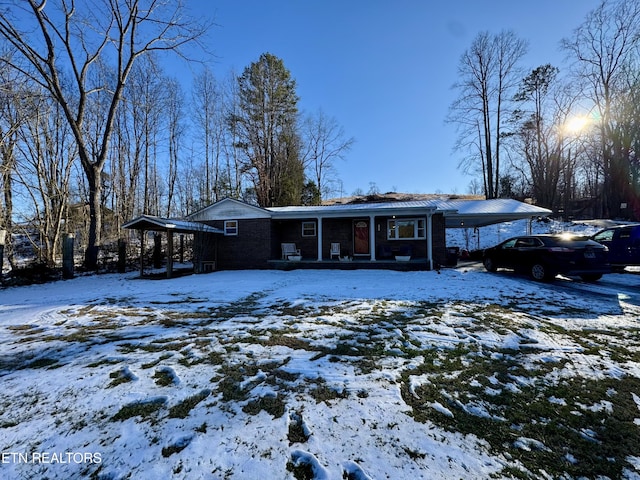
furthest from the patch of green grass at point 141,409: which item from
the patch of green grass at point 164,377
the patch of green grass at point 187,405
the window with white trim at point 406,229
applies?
the window with white trim at point 406,229

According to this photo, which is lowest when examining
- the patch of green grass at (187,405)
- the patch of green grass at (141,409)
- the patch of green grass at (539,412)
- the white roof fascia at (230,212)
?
the patch of green grass at (539,412)

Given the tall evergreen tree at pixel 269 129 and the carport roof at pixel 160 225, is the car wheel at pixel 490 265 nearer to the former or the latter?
the carport roof at pixel 160 225

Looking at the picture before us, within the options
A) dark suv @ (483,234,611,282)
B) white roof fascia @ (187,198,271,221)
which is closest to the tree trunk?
white roof fascia @ (187,198,271,221)

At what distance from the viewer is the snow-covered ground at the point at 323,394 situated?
1.77 meters

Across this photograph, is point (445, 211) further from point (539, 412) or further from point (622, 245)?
point (539, 412)

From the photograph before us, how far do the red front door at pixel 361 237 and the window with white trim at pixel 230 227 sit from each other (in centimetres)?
590

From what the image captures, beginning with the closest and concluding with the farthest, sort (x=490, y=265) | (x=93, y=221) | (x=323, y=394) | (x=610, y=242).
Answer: (x=323, y=394), (x=610, y=242), (x=490, y=265), (x=93, y=221)

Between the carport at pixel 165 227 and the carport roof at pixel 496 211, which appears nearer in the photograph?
the carport at pixel 165 227

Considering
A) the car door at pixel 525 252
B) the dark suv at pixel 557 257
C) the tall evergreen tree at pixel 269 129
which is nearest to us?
the dark suv at pixel 557 257

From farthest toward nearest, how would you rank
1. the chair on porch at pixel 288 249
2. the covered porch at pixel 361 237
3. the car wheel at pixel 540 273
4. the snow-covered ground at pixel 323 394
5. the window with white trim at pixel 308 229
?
the window with white trim at pixel 308 229, the chair on porch at pixel 288 249, the covered porch at pixel 361 237, the car wheel at pixel 540 273, the snow-covered ground at pixel 323 394

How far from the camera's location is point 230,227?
13891mm

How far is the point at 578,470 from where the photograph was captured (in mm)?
1695

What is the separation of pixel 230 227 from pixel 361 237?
653cm

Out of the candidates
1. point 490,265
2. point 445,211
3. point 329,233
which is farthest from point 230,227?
point 490,265
